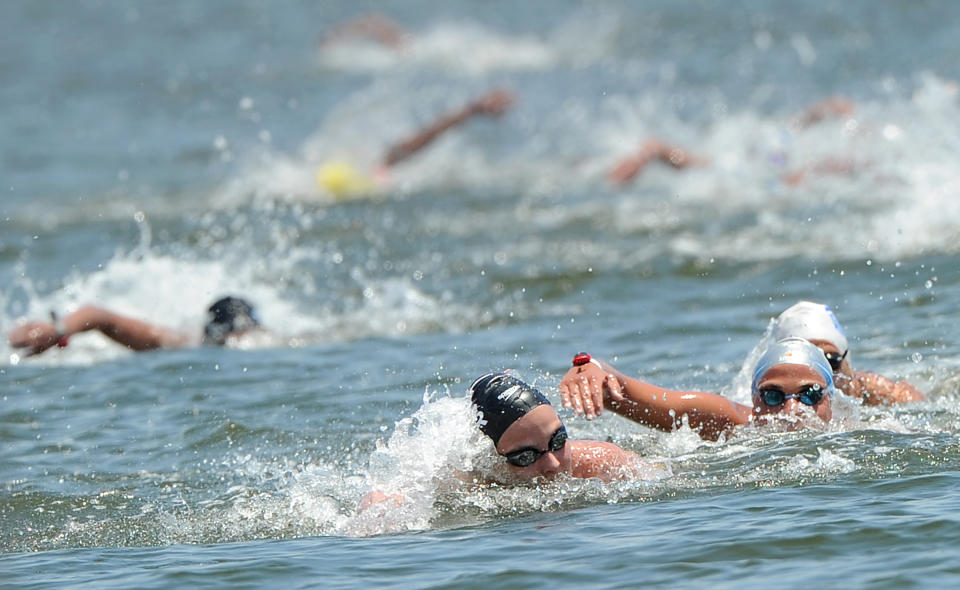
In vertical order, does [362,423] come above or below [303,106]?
below

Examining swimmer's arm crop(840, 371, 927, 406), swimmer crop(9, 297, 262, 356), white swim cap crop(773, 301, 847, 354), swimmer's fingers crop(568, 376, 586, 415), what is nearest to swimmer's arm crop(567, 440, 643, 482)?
swimmer's fingers crop(568, 376, 586, 415)

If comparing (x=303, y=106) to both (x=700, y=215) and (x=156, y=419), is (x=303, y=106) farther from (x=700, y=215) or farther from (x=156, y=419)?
(x=156, y=419)

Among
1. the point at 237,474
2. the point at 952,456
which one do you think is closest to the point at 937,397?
the point at 952,456

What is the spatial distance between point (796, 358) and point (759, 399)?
0.97 ft

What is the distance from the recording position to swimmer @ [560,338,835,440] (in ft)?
24.7

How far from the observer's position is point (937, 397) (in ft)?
28.6

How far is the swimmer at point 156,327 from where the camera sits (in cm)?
1109

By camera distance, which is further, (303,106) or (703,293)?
(303,106)

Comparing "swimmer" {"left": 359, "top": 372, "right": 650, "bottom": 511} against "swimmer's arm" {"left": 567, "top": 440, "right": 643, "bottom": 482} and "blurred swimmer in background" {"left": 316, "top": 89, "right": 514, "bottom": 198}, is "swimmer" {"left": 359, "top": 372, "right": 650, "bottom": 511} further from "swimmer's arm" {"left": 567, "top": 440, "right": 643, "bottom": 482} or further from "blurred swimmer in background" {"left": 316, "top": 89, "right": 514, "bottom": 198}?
"blurred swimmer in background" {"left": 316, "top": 89, "right": 514, "bottom": 198}

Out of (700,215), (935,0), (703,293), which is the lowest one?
(703,293)

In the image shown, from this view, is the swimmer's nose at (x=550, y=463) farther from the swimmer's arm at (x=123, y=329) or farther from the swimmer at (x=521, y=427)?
the swimmer's arm at (x=123, y=329)

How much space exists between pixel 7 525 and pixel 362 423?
7.57ft

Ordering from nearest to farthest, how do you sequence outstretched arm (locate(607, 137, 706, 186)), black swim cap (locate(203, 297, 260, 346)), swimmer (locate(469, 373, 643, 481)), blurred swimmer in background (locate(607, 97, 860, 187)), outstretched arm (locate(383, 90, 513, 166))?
swimmer (locate(469, 373, 643, 481))
black swim cap (locate(203, 297, 260, 346))
outstretched arm (locate(383, 90, 513, 166))
outstretched arm (locate(607, 137, 706, 186))
blurred swimmer in background (locate(607, 97, 860, 187))

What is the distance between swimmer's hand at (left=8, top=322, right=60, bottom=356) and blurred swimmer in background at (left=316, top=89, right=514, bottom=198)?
573 cm
